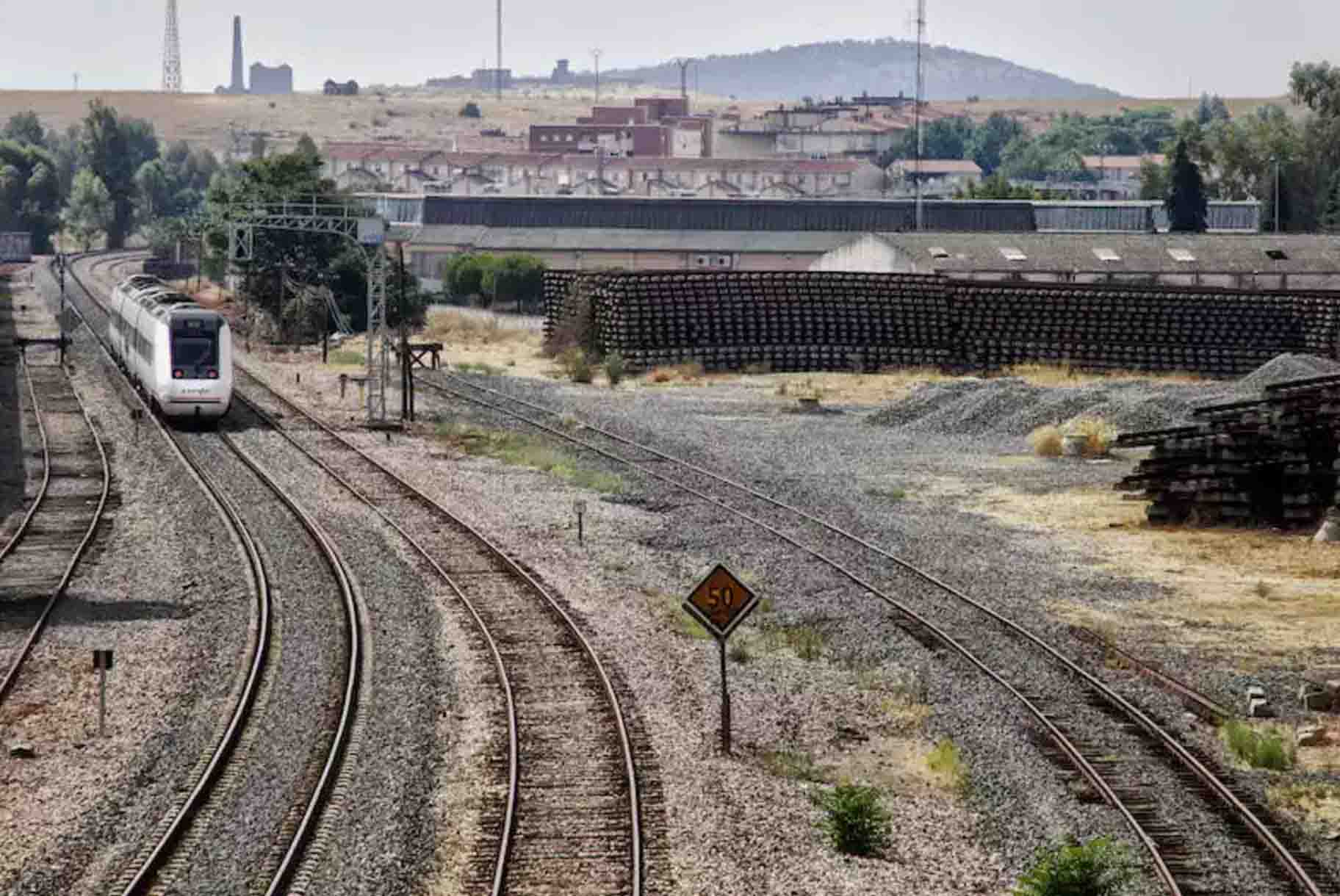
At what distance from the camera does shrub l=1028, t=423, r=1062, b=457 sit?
1832 inches

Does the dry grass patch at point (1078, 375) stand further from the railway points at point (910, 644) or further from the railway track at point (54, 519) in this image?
the railway track at point (54, 519)

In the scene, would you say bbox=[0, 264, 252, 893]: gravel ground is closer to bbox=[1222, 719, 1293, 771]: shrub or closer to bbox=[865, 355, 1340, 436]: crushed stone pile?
bbox=[1222, 719, 1293, 771]: shrub

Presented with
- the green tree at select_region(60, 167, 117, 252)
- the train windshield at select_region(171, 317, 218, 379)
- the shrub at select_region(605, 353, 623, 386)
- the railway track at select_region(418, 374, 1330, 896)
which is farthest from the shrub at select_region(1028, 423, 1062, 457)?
the green tree at select_region(60, 167, 117, 252)

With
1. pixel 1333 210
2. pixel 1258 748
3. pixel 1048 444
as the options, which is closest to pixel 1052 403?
pixel 1048 444

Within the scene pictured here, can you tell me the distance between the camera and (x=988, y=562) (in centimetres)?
3244

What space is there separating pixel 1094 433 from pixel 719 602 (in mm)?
26952

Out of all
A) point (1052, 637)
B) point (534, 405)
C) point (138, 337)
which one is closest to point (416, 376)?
point (534, 405)

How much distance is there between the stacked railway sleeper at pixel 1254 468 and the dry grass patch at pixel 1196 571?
556 millimetres

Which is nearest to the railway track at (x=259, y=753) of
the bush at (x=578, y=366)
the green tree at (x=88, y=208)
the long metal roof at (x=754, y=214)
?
the bush at (x=578, y=366)

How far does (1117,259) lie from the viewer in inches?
3292

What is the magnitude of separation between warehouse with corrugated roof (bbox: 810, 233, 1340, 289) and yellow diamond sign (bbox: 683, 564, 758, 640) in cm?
5885

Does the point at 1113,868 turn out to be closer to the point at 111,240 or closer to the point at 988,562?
the point at 988,562

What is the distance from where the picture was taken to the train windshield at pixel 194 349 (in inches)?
1797

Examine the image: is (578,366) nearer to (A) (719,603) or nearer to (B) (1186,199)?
(A) (719,603)
